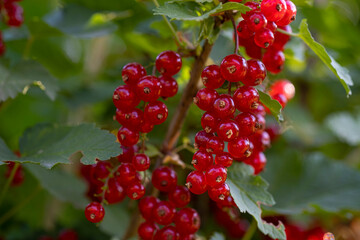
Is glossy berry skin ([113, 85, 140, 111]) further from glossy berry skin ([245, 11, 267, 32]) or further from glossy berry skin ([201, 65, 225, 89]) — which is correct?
glossy berry skin ([245, 11, 267, 32])

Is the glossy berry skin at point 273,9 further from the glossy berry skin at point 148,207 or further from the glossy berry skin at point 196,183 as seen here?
the glossy berry skin at point 148,207

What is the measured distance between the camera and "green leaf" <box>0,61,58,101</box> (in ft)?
3.06

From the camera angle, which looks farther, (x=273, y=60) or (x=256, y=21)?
(x=273, y=60)

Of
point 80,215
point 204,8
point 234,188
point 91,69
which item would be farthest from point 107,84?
point 234,188

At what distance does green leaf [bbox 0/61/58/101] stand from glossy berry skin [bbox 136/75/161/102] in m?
0.31

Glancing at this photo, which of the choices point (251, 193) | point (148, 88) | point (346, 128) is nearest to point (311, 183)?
point (346, 128)

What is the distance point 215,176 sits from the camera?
0.67 metres

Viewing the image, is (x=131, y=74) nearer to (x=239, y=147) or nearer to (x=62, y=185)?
(x=239, y=147)

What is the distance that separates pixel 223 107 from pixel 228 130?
41 mm

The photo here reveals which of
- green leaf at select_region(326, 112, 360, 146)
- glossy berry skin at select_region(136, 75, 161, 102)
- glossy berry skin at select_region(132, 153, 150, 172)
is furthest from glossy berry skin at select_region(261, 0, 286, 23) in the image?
green leaf at select_region(326, 112, 360, 146)

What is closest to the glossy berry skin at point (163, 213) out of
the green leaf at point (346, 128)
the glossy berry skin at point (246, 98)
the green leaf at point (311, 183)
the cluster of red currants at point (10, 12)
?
the glossy berry skin at point (246, 98)

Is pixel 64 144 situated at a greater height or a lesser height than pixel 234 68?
lesser

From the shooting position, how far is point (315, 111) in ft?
6.57

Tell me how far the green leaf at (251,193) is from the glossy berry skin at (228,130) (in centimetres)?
11
